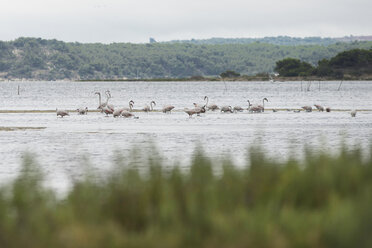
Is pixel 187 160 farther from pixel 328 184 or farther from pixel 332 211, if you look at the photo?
pixel 332 211

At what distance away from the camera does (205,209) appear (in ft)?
25.8

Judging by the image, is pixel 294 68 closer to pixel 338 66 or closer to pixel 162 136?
pixel 338 66

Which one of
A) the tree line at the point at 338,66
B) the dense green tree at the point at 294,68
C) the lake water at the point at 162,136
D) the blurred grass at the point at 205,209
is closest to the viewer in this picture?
the blurred grass at the point at 205,209

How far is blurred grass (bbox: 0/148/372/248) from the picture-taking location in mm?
6820

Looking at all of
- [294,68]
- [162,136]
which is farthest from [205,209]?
[294,68]

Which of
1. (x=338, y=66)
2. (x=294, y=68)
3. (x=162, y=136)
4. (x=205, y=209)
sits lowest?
(x=294, y=68)

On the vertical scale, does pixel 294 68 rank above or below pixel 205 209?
below

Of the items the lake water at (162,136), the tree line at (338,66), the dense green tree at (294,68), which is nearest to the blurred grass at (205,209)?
the lake water at (162,136)

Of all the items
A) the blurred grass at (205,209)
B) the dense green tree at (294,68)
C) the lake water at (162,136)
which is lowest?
the dense green tree at (294,68)

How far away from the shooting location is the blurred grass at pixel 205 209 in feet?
22.4

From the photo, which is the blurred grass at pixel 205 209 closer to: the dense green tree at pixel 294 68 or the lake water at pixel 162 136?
the lake water at pixel 162 136

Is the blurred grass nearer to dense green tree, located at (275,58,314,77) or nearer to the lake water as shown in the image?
the lake water

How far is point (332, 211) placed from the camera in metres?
7.40

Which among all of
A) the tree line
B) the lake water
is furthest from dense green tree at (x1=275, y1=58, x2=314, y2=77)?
the lake water
